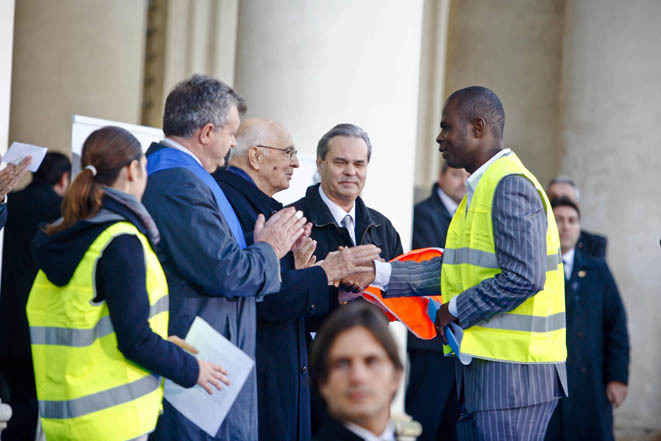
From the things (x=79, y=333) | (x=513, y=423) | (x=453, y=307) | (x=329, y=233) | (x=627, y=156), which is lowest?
(x=513, y=423)

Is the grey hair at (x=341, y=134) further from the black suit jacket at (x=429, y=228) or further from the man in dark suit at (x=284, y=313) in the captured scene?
the black suit jacket at (x=429, y=228)

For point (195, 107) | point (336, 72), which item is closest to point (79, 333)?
point (195, 107)

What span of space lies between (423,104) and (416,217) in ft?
8.58

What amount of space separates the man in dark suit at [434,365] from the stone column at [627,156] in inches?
57.4

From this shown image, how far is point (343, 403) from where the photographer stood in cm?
267

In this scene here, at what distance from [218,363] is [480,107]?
1399mm

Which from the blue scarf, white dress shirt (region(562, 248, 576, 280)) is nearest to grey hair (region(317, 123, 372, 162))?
the blue scarf

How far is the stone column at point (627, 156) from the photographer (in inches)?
315

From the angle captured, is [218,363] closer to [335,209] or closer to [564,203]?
[335,209]

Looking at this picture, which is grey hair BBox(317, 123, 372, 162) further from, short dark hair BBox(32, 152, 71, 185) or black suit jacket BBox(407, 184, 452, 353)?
short dark hair BBox(32, 152, 71, 185)

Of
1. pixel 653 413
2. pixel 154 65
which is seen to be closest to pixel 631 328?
pixel 653 413

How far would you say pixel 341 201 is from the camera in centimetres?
517

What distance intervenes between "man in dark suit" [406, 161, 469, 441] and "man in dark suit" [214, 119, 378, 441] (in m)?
2.75

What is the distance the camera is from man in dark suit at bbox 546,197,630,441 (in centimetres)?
701
